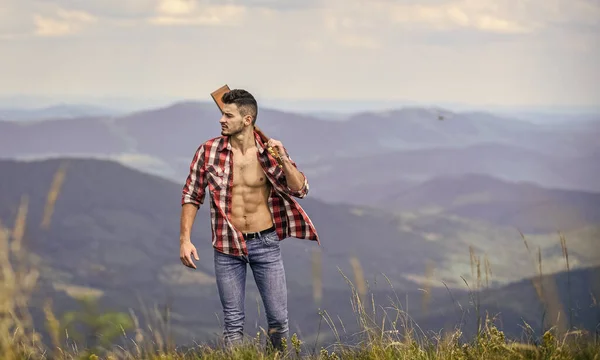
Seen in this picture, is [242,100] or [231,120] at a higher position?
[242,100]

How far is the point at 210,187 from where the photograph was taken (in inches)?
272

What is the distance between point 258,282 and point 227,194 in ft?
2.14

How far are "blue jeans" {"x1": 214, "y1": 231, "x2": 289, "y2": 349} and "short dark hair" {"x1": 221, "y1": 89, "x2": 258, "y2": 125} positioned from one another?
34.1 inches

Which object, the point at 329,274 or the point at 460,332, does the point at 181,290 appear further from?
the point at 460,332

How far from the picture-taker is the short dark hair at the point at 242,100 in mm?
6730

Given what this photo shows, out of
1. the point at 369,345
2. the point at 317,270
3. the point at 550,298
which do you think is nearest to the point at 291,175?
the point at 369,345

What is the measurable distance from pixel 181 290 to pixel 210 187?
527 ft

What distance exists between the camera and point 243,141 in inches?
273

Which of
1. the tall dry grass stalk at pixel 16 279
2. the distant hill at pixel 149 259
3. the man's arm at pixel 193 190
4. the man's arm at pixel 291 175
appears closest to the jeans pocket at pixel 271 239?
the man's arm at pixel 291 175

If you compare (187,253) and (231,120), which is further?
(231,120)

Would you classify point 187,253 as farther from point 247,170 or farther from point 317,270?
point 317,270

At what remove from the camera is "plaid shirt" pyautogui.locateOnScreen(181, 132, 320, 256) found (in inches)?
266

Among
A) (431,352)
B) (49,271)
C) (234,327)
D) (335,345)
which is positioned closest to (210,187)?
(234,327)

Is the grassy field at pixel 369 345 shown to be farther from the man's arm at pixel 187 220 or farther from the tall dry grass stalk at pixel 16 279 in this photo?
the man's arm at pixel 187 220
